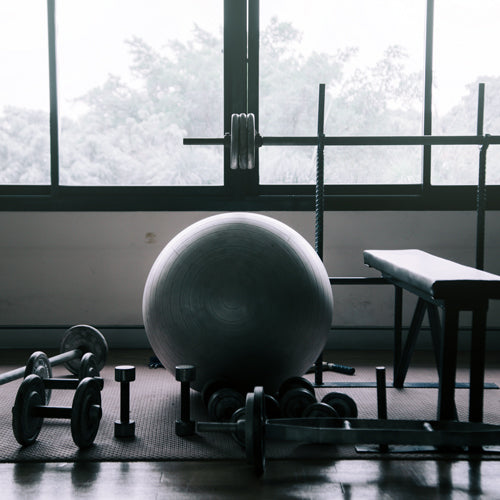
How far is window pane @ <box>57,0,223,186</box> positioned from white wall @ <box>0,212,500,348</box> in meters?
0.38

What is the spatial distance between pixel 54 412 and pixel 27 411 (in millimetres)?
88

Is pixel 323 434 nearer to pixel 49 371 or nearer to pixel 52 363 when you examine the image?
pixel 49 371

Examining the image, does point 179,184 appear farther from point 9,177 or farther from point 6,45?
point 6,45

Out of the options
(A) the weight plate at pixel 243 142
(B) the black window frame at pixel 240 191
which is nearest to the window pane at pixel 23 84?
(B) the black window frame at pixel 240 191

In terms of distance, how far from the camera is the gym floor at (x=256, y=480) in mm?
1900

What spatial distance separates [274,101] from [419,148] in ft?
3.04

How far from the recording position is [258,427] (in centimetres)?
197

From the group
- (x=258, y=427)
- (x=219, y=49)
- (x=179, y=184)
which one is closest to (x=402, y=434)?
(x=258, y=427)

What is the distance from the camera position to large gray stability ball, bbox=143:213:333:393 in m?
2.43

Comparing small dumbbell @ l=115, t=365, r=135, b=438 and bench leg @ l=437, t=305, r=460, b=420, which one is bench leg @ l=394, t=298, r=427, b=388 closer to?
bench leg @ l=437, t=305, r=460, b=420

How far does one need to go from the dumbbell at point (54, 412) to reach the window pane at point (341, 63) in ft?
7.16

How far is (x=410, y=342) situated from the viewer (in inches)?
117

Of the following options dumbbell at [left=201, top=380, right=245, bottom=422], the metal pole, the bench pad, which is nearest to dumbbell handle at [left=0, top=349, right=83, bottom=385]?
dumbbell at [left=201, top=380, right=245, bottom=422]

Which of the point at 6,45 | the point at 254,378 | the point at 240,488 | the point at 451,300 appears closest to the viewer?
the point at 240,488
